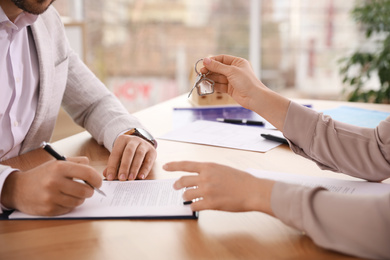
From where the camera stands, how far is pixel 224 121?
170cm

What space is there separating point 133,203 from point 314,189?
0.36m

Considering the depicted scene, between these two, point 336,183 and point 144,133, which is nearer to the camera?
point 336,183

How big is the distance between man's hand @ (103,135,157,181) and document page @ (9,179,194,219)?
51mm

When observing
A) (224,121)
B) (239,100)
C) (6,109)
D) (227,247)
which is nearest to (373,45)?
(224,121)

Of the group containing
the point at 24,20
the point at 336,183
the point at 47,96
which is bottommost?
the point at 336,183

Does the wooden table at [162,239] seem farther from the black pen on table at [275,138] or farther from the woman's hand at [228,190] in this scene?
the black pen on table at [275,138]

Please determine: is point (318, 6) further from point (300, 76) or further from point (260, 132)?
point (260, 132)

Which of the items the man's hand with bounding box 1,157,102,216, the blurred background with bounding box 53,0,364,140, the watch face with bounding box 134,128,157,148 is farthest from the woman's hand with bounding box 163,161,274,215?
the blurred background with bounding box 53,0,364,140

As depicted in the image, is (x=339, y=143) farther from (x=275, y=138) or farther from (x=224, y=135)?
(x=224, y=135)

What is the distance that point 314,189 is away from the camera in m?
0.81

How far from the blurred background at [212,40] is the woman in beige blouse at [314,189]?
2.53 metres

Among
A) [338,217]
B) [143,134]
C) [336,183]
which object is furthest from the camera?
[143,134]

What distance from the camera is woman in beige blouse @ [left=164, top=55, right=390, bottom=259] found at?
29.5 inches

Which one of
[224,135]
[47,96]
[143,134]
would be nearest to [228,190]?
[143,134]
